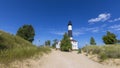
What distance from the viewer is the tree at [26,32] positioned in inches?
2461

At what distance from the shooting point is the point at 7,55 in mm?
10727

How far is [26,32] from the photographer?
62.7 m

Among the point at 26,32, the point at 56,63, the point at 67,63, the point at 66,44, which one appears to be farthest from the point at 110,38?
the point at 56,63

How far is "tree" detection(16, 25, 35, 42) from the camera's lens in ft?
205

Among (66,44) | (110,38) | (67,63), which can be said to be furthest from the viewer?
(110,38)

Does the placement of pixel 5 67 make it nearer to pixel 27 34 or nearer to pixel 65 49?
pixel 65 49

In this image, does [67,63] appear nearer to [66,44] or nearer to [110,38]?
[66,44]

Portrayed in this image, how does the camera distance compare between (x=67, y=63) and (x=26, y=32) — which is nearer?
(x=67, y=63)

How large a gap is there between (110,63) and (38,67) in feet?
26.3

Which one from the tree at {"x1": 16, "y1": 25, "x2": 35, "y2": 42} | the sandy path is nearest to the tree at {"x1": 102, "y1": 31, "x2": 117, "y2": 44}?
the tree at {"x1": 16, "y1": 25, "x2": 35, "y2": 42}

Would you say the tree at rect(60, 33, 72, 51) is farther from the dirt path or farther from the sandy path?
the dirt path

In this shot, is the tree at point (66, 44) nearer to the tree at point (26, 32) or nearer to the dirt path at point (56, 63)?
the tree at point (26, 32)

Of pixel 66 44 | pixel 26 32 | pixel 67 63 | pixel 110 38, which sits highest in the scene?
pixel 26 32

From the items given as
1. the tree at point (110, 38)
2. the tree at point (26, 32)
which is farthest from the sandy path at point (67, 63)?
the tree at point (26, 32)
